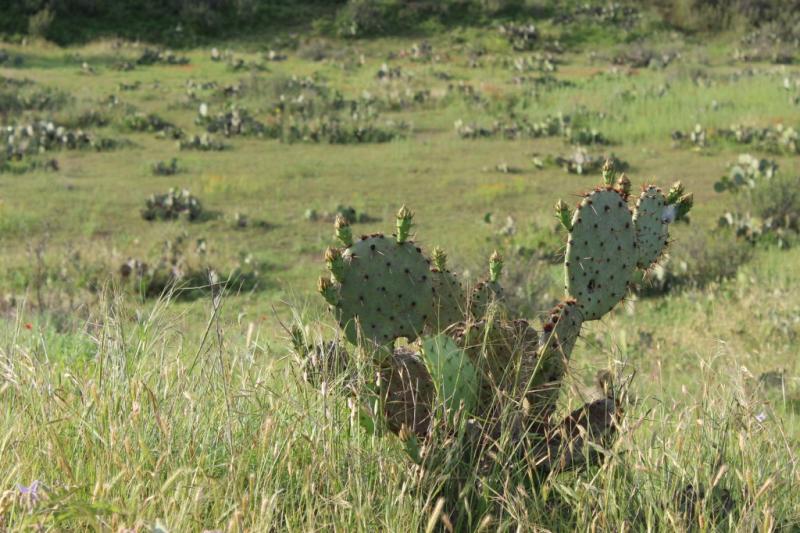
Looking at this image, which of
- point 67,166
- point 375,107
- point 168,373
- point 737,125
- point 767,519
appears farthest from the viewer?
point 375,107

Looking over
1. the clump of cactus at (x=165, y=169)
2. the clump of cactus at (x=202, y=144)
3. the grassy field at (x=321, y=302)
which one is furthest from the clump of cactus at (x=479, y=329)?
the clump of cactus at (x=202, y=144)

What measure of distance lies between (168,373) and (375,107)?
55.6 ft

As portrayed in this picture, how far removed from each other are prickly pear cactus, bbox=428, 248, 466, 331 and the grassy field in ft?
0.84

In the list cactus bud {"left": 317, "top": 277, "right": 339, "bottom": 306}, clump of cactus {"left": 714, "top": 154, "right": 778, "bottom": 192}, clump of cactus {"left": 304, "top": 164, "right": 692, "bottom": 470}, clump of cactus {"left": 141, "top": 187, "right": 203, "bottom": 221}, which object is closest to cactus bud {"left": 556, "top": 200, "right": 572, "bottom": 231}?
clump of cactus {"left": 304, "top": 164, "right": 692, "bottom": 470}

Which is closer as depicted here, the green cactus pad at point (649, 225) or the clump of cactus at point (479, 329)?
the clump of cactus at point (479, 329)

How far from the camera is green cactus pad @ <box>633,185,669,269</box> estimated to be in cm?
360

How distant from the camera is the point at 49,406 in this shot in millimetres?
2869

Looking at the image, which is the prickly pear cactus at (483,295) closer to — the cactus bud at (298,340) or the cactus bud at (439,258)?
the cactus bud at (439,258)

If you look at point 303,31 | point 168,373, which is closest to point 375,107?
point 303,31

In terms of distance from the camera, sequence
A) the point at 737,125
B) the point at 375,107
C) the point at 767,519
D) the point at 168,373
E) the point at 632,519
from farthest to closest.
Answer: the point at 375,107 → the point at 737,125 → the point at 168,373 → the point at 632,519 → the point at 767,519

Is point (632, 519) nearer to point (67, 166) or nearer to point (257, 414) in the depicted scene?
point (257, 414)

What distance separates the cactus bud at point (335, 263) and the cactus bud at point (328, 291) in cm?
3

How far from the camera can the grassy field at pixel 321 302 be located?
2672 mm

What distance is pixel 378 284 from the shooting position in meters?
3.21
